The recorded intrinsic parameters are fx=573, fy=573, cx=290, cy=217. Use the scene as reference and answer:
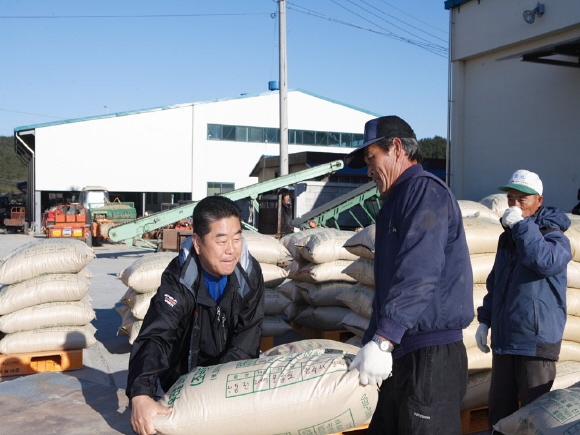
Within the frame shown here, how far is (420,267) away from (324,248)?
3959 mm

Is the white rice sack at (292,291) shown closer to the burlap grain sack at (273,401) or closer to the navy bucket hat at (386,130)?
the burlap grain sack at (273,401)

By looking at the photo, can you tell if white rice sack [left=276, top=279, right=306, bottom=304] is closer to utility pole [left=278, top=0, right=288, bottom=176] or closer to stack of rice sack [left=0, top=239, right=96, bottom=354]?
stack of rice sack [left=0, top=239, right=96, bottom=354]

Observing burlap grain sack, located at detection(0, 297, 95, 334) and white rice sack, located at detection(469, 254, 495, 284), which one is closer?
white rice sack, located at detection(469, 254, 495, 284)

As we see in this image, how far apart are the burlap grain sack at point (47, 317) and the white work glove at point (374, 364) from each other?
4.04 meters

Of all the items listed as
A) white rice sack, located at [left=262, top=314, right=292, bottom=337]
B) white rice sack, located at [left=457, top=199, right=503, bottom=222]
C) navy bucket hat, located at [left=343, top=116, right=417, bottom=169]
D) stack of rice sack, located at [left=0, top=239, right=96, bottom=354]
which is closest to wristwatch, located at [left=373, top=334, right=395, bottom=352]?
navy bucket hat, located at [left=343, top=116, right=417, bottom=169]

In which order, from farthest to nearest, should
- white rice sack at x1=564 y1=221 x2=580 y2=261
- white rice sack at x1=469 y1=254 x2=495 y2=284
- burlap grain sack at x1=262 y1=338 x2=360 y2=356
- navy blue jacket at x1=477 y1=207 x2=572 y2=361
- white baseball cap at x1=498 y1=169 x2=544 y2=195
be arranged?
white rice sack at x1=469 y1=254 x2=495 y2=284
white rice sack at x1=564 y1=221 x2=580 y2=261
burlap grain sack at x1=262 y1=338 x2=360 y2=356
white baseball cap at x1=498 y1=169 x2=544 y2=195
navy blue jacket at x1=477 y1=207 x2=572 y2=361

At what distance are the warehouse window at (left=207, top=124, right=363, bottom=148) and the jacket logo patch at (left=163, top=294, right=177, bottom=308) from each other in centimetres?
2886

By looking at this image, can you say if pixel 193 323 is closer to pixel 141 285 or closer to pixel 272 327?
pixel 141 285

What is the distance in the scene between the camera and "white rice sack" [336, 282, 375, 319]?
4.70 metres

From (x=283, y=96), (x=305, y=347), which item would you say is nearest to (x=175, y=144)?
(x=283, y=96)

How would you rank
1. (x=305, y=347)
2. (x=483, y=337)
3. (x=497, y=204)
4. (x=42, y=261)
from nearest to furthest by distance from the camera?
(x=483, y=337) → (x=305, y=347) → (x=42, y=261) → (x=497, y=204)

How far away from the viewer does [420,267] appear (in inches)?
82.4

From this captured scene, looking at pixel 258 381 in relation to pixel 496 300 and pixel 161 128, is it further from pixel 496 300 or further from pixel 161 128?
pixel 161 128

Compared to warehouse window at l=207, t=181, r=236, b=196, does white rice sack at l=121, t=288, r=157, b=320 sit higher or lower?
lower
